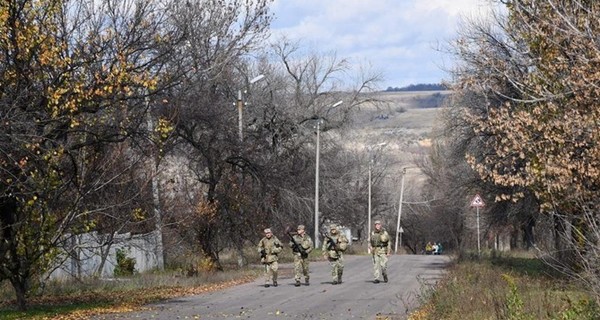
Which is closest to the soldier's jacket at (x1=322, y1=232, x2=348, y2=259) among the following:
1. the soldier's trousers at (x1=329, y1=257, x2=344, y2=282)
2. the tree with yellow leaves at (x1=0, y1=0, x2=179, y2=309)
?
the soldier's trousers at (x1=329, y1=257, x2=344, y2=282)

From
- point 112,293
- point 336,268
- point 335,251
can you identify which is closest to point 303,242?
point 335,251

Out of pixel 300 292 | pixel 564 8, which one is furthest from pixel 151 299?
pixel 564 8

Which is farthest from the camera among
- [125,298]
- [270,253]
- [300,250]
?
[300,250]

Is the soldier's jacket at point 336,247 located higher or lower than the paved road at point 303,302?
higher

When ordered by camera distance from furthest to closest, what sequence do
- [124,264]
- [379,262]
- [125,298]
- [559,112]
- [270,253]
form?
[124,264]
[379,262]
[270,253]
[125,298]
[559,112]

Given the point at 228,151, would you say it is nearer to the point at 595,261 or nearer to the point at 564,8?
the point at 564,8

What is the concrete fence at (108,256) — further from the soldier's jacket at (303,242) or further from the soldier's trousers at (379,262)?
the soldier's trousers at (379,262)

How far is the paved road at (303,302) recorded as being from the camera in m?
20.3

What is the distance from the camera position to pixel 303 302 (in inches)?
926

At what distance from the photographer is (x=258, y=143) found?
39.8m

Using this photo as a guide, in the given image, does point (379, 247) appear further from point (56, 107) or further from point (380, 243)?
point (56, 107)

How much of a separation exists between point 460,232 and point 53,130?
74599 millimetres

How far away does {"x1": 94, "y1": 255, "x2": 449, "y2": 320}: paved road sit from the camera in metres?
20.3

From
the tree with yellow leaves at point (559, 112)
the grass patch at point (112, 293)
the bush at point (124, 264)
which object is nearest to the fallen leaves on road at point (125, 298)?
the grass patch at point (112, 293)
